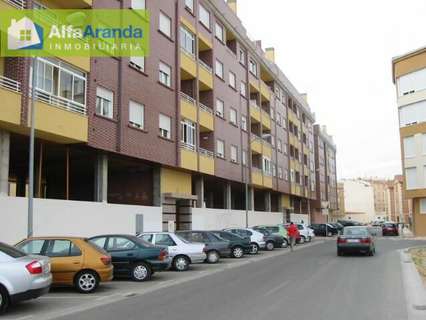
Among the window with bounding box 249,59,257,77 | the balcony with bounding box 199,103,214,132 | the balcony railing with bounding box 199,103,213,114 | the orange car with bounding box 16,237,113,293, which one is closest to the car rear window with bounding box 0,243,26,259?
the orange car with bounding box 16,237,113,293

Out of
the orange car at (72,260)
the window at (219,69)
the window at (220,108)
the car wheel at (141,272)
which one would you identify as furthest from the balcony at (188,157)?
the orange car at (72,260)

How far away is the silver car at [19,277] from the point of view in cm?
941

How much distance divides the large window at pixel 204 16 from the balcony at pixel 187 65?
12.8ft

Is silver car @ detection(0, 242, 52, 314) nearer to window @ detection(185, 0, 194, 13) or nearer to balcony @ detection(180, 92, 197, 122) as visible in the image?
balcony @ detection(180, 92, 197, 122)

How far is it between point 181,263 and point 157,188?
866 centimetres

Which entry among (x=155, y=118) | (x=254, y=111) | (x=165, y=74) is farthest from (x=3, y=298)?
(x=254, y=111)

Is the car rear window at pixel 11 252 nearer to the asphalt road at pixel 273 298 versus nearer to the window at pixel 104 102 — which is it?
the asphalt road at pixel 273 298

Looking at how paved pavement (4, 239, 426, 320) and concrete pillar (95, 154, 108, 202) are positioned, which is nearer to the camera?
paved pavement (4, 239, 426, 320)

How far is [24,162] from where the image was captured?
2722 centimetres

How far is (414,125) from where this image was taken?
4959cm

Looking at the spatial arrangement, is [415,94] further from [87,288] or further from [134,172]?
[87,288]

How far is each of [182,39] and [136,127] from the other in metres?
8.88

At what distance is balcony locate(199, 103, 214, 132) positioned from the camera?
31844mm

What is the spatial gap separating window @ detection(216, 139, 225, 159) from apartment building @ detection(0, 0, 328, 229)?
0.14 m
